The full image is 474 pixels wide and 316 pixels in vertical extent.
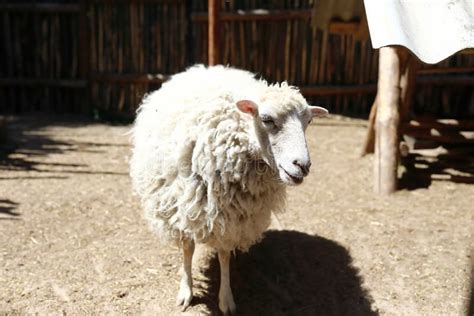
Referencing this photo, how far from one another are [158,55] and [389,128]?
4.84 metres

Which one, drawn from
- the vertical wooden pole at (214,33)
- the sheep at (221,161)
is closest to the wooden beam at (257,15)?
the vertical wooden pole at (214,33)

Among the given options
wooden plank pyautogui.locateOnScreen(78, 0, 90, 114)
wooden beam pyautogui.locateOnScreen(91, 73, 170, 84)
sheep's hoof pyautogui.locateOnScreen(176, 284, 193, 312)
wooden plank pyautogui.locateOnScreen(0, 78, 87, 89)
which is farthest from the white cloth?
wooden plank pyautogui.locateOnScreen(0, 78, 87, 89)

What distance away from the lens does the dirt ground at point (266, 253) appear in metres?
3.79

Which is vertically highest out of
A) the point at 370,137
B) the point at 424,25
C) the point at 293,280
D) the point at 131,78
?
the point at 424,25

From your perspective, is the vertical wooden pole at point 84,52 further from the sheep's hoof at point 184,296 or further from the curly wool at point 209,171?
the sheep's hoof at point 184,296

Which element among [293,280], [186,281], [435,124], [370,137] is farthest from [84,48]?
[293,280]

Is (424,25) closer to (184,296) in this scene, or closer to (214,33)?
(184,296)

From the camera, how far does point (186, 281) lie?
3789 millimetres

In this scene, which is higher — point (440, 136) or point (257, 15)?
point (257, 15)

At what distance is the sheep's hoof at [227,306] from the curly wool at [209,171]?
1.27 ft

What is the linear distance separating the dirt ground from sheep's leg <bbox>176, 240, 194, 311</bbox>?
0.07 m

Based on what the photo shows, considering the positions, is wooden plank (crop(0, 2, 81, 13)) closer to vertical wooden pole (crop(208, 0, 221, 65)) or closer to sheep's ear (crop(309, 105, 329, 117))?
vertical wooden pole (crop(208, 0, 221, 65))

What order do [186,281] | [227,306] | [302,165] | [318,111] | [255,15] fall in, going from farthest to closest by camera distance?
[255,15], [186,281], [227,306], [318,111], [302,165]

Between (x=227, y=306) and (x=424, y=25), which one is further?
(x=227, y=306)
